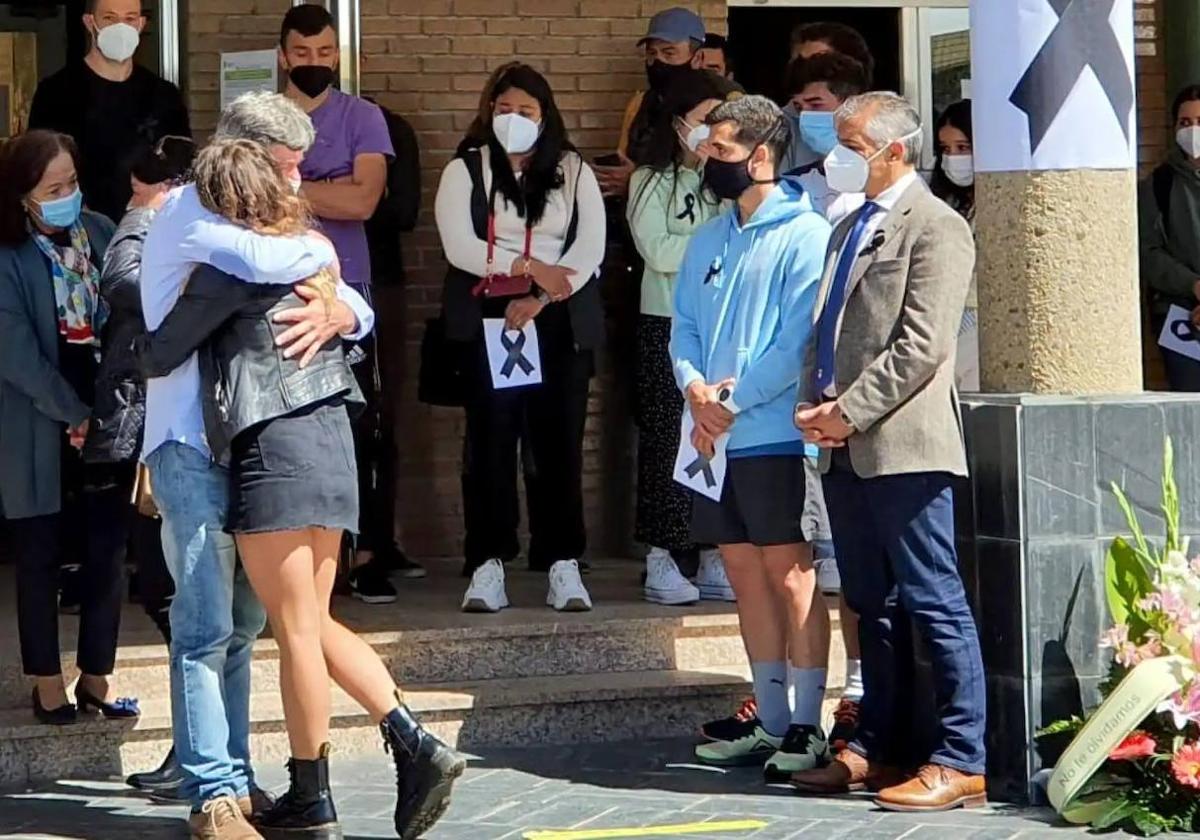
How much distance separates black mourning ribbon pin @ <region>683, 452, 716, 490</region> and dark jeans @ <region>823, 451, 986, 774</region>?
46 centimetres

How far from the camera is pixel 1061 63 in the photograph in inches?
257

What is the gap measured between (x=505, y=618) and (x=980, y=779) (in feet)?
6.82

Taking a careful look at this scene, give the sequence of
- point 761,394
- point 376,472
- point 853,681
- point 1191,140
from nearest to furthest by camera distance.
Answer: point 761,394
point 853,681
point 376,472
point 1191,140

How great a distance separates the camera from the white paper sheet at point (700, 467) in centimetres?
689

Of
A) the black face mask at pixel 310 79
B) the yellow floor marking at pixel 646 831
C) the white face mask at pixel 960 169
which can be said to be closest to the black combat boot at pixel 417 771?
the yellow floor marking at pixel 646 831

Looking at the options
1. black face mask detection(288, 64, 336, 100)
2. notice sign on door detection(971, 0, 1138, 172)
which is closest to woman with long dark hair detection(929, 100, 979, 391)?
notice sign on door detection(971, 0, 1138, 172)

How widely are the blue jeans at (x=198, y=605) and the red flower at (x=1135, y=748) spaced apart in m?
2.44

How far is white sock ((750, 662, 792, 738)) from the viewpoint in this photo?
6996 mm

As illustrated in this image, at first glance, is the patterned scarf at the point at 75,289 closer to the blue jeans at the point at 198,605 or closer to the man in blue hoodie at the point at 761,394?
the blue jeans at the point at 198,605

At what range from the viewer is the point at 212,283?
19.2 ft

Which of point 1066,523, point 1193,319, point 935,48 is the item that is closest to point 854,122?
point 1066,523

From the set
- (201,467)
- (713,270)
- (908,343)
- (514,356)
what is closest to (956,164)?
(713,270)

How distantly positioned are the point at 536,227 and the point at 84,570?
7.20 ft

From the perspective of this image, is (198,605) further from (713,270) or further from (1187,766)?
(1187,766)
